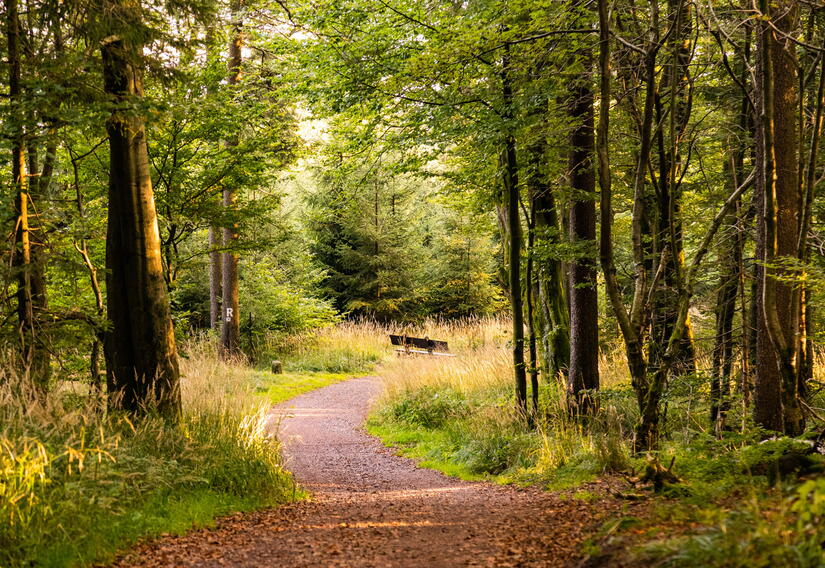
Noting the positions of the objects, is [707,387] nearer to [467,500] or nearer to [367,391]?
[467,500]

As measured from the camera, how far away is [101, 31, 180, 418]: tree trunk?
584 cm

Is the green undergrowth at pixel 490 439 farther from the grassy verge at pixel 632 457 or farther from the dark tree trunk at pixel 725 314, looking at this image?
the dark tree trunk at pixel 725 314

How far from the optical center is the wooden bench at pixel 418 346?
17375 millimetres

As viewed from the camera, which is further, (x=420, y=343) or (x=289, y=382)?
(x=420, y=343)

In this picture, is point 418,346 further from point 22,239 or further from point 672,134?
point 672,134

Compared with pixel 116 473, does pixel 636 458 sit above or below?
below

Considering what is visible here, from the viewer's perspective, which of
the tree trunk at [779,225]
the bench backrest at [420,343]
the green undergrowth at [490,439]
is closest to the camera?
the tree trunk at [779,225]

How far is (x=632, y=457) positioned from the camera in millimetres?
5109

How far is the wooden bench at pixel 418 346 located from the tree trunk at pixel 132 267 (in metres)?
11.3

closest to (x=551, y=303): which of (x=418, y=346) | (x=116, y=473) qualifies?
(x=116, y=473)

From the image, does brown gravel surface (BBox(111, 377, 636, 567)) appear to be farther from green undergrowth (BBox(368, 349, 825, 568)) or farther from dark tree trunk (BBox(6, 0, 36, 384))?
dark tree trunk (BBox(6, 0, 36, 384))

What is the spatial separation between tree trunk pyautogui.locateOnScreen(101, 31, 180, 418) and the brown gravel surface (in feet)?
6.35

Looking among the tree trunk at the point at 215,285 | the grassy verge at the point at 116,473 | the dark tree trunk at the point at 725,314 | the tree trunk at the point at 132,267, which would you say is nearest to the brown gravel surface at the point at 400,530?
the grassy verge at the point at 116,473

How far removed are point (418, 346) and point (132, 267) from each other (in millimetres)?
13297
